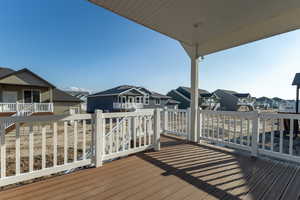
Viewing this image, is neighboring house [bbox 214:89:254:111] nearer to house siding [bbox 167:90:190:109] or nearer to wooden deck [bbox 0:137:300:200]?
house siding [bbox 167:90:190:109]

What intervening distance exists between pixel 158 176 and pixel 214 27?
2.98 meters

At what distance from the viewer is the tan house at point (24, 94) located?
1112cm

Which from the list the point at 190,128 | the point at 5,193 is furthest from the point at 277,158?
the point at 5,193

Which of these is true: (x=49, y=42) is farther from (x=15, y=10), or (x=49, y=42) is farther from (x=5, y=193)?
(x=5, y=193)

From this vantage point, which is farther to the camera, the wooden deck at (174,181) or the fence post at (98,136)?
the fence post at (98,136)

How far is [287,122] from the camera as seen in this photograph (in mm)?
5203

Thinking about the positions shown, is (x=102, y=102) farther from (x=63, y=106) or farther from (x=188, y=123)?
(x=188, y=123)

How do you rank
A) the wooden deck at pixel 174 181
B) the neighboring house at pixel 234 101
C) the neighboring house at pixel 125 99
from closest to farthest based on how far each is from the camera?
the wooden deck at pixel 174 181, the neighboring house at pixel 125 99, the neighboring house at pixel 234 101

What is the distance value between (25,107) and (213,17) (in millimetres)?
14835

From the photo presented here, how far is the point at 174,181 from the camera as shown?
1917mm

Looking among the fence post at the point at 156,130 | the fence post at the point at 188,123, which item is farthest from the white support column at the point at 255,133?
the fence post at the point at 156,130

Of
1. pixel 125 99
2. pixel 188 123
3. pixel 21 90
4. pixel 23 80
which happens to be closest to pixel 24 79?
pixel 23 80

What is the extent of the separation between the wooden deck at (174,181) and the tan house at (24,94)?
10.5 m

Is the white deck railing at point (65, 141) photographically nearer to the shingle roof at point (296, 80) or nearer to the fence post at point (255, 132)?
the fence post at point (255, 132)
